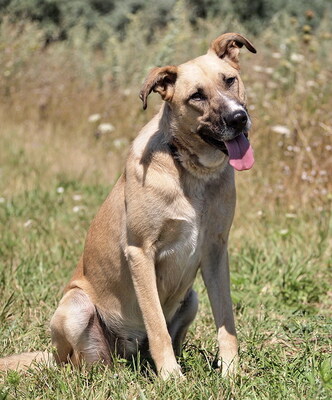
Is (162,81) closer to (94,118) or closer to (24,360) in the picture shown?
(24,360)

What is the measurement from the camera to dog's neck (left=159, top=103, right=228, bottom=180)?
338 cm

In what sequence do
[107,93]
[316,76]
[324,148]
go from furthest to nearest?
1. [107,93]
2. [316,76]
3. [324,148]

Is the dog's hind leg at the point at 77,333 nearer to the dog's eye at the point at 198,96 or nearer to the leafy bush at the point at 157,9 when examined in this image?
the dog's eye at the point at 198,96

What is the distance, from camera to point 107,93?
387 inches

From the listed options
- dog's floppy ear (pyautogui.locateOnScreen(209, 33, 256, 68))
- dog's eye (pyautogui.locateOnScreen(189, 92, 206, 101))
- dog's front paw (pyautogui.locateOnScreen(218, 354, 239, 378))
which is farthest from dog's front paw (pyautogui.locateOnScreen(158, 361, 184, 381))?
dog's floppy ear (pyautogui.locateOnScreen(209, 33, 256, 68))

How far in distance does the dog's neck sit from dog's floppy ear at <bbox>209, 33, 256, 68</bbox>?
1.71 feet

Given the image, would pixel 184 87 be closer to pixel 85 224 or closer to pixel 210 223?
pixel 210 223

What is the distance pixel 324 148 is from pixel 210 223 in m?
3.37

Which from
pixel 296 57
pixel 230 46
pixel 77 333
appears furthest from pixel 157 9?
pixel 77 333

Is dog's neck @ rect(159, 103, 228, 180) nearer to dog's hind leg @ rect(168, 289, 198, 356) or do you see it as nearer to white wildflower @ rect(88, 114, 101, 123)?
dog's hind leg @ rect(168, 289, 198, 356)

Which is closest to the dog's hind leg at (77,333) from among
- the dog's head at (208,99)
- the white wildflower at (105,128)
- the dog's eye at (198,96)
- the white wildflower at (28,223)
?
the dog's head at (208,99)

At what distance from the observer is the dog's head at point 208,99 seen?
3.23m

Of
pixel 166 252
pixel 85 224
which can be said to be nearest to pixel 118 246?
pixel 166 252

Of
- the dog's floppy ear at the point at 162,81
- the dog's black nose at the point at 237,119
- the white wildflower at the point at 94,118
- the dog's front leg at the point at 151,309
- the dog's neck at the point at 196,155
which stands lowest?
the white wildflower at the point at 94,118
